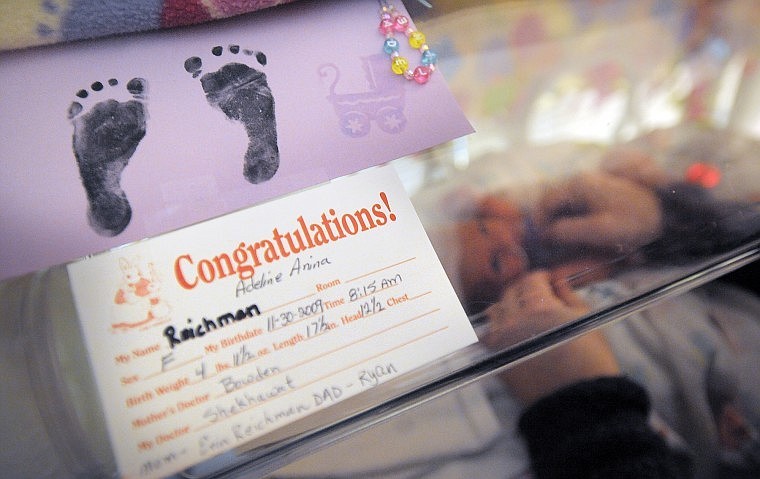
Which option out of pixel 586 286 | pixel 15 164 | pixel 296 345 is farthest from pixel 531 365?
pixel 15 164

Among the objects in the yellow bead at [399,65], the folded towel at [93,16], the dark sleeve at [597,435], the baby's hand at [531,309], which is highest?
the folded towel at [93,16]

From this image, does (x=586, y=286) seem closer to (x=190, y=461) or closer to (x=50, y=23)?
(x=190, y=461)

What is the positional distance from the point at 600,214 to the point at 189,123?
0.26 m

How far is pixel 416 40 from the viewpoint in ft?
1.16

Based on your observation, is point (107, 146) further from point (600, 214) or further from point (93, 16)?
point (600, 214)

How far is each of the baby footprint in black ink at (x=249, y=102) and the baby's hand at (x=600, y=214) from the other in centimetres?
17

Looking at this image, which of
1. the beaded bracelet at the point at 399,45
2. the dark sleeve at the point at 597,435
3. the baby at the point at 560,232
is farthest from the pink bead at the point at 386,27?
the dark sleeve at the point at 597,435

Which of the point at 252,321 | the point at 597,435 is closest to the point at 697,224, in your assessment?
the point at 597,435

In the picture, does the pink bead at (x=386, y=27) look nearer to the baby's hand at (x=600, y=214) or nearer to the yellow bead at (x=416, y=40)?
the yellow bead at (x=416, y=40)

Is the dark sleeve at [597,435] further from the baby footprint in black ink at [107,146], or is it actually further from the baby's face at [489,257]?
the baby footprint in black ink at [107,146]

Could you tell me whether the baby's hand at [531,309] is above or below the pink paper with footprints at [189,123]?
below

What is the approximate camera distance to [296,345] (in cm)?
25

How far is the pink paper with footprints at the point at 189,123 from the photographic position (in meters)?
0.28

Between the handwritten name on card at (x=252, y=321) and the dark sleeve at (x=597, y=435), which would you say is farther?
the dark sleeve at (x=597, y=435)
